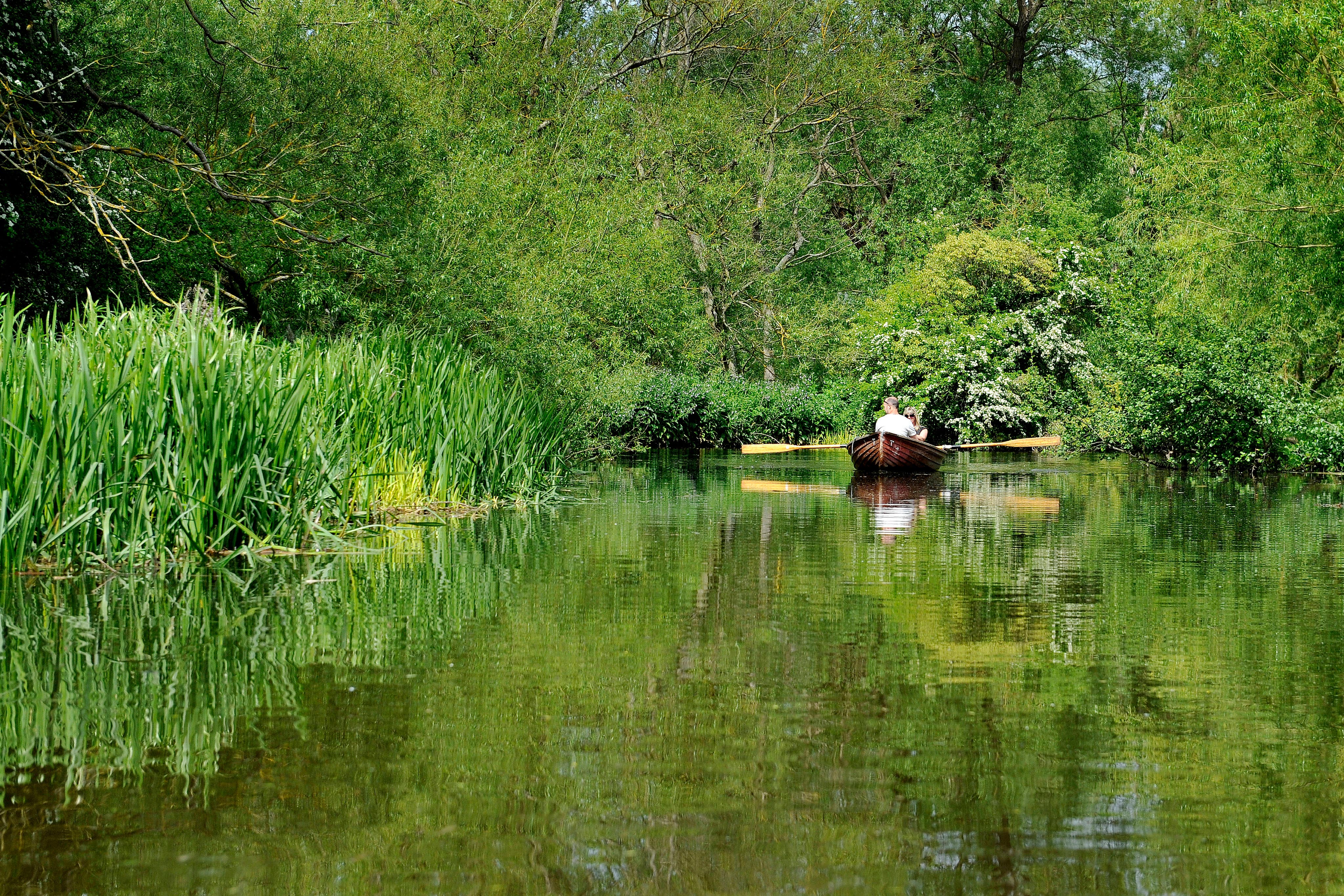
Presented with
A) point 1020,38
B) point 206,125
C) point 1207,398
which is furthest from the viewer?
point 1020,38

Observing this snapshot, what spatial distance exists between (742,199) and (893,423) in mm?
17805

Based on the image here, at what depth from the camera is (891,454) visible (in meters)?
25.5

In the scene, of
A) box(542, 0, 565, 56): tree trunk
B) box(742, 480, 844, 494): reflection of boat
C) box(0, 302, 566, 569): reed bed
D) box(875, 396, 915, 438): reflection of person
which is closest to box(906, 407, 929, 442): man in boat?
box(875, 396, 915, 438): reflection of person

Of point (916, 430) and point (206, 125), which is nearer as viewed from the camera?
point (206, 125)

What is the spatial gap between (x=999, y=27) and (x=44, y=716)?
A: 4749 cm

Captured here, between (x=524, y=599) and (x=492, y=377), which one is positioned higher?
(x=492, y=377)

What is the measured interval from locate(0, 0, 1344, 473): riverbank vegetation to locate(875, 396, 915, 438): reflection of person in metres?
4.39

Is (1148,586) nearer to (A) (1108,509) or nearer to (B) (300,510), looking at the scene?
(B) (300,510)

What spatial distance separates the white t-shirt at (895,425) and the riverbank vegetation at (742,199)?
4.40 metres

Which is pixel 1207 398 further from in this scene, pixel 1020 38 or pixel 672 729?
pixel 1020 38

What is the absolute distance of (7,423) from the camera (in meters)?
9.28

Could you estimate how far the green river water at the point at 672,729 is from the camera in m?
4.06

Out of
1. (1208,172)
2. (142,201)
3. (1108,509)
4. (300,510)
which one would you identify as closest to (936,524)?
(1108,509)

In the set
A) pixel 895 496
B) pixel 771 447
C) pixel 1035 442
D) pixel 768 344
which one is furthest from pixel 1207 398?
pixel 768 344
